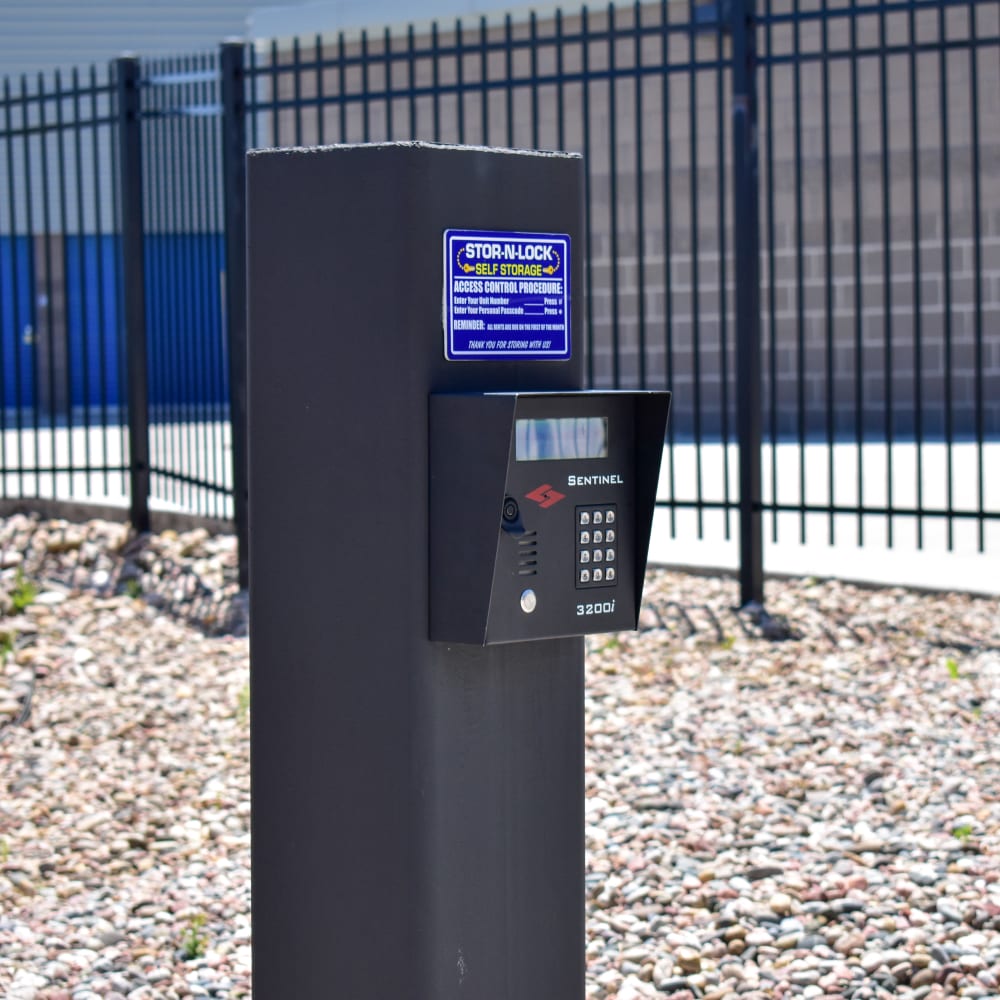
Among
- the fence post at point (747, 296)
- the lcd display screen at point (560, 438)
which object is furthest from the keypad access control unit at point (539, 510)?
the fence post at point (747, 296)

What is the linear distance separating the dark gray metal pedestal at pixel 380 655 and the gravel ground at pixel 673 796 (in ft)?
4.30

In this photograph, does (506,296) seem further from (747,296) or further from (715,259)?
(715,259)

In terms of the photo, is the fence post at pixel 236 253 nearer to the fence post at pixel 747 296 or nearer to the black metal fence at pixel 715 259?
the black metal fence at pixel 715 259

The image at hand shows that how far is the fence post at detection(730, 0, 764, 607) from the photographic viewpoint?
746 cm

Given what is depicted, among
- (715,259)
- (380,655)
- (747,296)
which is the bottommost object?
(380,655)

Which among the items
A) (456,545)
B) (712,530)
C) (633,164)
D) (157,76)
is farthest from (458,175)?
(633,164)

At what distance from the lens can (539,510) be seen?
2586 millimetres

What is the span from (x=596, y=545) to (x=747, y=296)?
5053mm

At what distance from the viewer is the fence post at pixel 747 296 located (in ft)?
24.5

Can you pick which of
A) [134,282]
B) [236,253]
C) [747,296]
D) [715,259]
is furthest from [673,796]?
[715,259]

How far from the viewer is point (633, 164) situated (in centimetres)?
1609

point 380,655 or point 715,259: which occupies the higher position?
point 715,259

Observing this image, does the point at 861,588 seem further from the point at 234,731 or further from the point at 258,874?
the point at 258,874

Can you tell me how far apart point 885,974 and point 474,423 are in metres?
2.02
